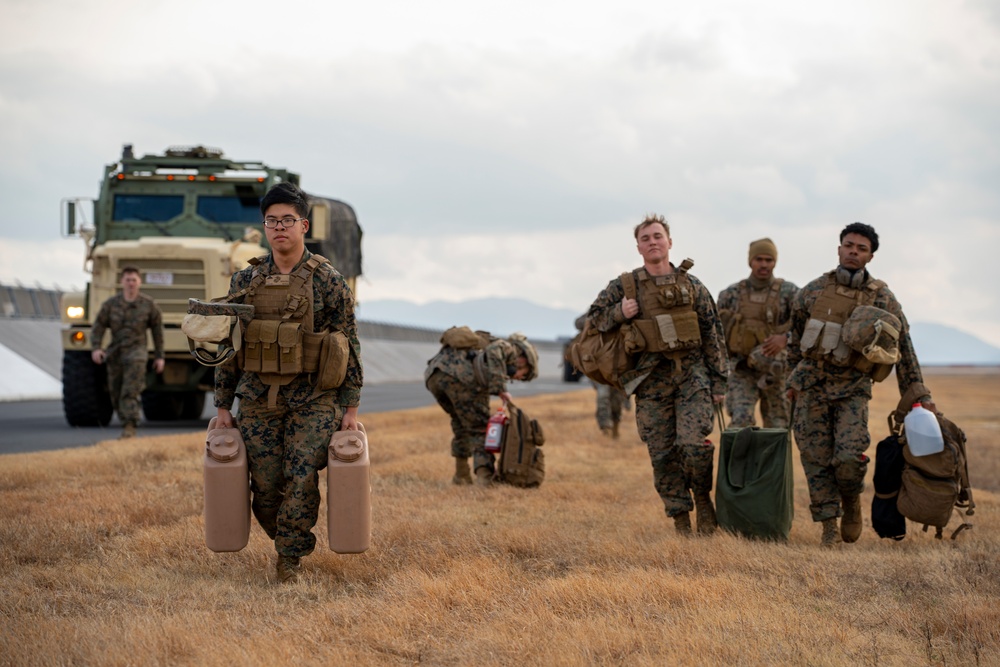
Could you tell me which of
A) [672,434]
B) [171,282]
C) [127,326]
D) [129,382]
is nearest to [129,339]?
[127,326]

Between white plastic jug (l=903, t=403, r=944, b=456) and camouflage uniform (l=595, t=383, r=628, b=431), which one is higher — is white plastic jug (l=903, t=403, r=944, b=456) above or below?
above

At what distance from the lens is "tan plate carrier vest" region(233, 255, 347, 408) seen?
6.20 meters

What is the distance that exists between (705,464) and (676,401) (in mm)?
456

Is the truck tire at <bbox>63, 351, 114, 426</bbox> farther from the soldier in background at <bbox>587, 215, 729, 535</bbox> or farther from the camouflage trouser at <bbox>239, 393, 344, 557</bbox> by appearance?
the camouflage trouser at <bbox>239, 393, 344, 557</bbox>

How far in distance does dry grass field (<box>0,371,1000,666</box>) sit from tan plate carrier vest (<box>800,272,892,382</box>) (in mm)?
1193

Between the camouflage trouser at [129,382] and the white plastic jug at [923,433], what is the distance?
9.70 meters

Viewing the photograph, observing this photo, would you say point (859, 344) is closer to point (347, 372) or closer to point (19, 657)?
point (347, 372)

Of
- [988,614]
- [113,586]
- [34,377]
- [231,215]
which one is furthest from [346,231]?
[988,614]

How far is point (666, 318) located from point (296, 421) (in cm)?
271

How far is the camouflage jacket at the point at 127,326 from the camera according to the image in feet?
48.0

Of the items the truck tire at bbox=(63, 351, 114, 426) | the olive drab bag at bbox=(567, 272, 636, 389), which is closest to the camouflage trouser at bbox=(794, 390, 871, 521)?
the olive drab bag at bbox=(567, 272, 636, 389)

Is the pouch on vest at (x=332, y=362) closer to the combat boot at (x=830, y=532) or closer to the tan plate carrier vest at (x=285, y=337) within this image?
the tan plate carrier vest at (x=285, y=337)

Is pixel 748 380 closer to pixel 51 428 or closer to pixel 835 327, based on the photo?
pixel 835 327

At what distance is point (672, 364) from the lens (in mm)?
8133
